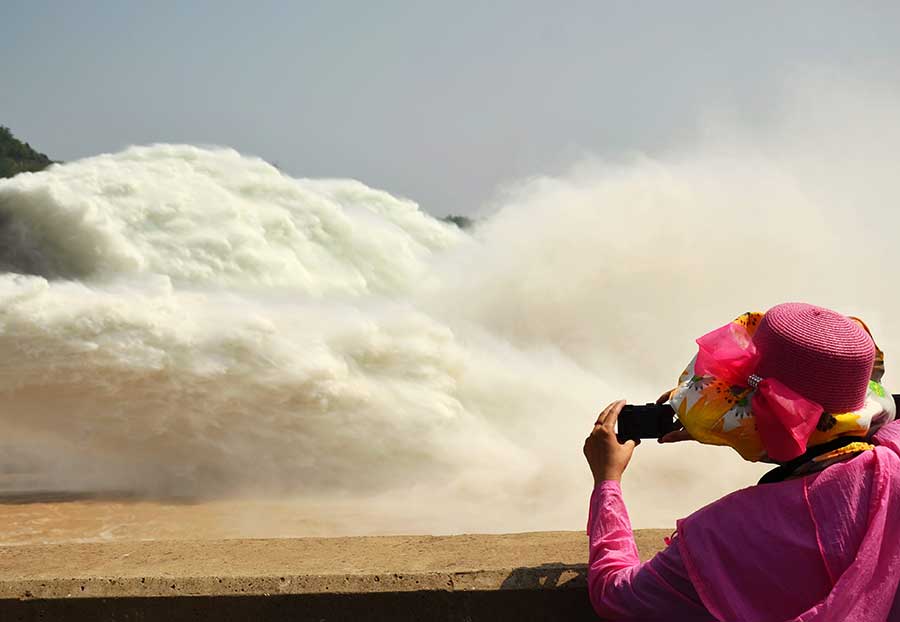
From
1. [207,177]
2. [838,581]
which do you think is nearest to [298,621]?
[838,581]

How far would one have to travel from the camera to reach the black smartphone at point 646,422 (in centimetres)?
223

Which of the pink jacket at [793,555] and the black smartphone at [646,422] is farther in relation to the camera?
the black smartphone at [646,422]

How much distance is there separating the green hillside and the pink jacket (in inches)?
2322

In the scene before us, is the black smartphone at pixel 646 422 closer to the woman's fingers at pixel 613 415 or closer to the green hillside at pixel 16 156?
the woman's fingers at pixel 613 415

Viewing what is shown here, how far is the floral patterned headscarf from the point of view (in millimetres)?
A: 1924

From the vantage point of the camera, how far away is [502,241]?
18812 millimetres

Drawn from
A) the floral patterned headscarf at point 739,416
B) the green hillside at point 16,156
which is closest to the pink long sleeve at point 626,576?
the floral patterned headscarf at point 739,416

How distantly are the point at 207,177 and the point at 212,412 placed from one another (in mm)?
5920

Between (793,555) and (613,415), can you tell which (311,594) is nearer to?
(613,415)

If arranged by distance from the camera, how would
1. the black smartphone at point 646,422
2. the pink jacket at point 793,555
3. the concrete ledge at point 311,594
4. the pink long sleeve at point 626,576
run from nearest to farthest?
the pink jacket at point 793,555 → the pink long sleeve at point 626,576 → the black smartphone at point 646,422 → the concrete ledge at point 311,594

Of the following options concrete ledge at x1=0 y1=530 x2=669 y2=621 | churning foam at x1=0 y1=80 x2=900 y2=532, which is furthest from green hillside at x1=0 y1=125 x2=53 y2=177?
concrete ledge at x1=0 y1=530 x2=669 y2=621

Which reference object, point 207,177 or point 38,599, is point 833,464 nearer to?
point 38,599

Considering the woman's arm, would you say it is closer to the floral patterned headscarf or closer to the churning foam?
the floral patterned headscarf

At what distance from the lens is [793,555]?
6.18 ft
